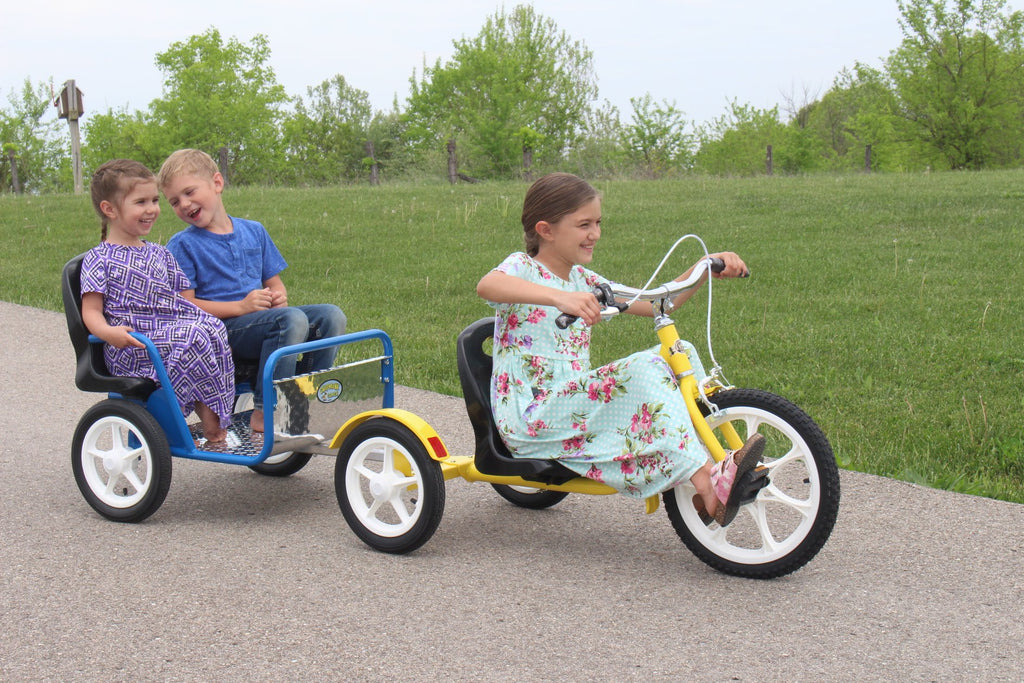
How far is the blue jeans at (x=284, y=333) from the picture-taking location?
3.90 m

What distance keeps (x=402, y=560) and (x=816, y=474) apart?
1342 millimetres

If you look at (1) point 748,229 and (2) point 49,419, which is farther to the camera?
(1) point 748,229

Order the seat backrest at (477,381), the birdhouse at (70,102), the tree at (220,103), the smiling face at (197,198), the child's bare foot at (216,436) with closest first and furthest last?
the seat backrest at (477,381) → the child's bare foot at (216,436) → the smiling face at (197,198) → the birdhouse at (70,102) → the tree at (220,103)

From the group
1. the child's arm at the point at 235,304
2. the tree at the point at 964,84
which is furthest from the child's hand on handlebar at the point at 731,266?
the tree at the point at 964,84

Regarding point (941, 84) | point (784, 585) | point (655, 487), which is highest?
point (941, 84)

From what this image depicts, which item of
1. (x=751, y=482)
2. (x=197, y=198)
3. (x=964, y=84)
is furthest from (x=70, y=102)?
(x=964, y=84)

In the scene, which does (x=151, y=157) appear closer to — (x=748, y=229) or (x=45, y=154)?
(x=45, y=154)

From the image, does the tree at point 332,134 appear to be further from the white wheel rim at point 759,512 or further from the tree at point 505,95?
the white wheel rim at point 759,512


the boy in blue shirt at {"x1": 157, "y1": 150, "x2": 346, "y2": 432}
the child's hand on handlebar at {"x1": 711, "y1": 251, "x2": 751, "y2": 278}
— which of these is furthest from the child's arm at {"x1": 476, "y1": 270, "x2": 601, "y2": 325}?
the boy in blue shirt at {"x1": 157, "y1": 150, "x2": 346, "y2": 432}

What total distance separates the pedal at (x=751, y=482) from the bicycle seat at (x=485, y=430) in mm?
574

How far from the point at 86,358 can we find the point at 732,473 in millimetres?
2401

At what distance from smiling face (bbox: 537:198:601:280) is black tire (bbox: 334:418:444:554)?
739mm

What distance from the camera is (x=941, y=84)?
113 ft

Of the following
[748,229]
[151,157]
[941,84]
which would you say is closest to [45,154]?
[151,157]
